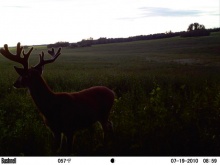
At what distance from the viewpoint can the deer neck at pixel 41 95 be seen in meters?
4.26

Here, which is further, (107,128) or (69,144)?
→ (107,128)

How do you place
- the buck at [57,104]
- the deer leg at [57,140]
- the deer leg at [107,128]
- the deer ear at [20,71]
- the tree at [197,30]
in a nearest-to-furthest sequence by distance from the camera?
the deer ear at [20,71]
the buck at [57,104]
the deer leg at [57,140]
the deer leg at [107,128]
the tree at [197,30]

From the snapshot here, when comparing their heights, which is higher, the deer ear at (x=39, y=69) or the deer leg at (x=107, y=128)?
the deer ear at (x=39, y=69)

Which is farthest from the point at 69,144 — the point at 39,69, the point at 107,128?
the point at 39,69

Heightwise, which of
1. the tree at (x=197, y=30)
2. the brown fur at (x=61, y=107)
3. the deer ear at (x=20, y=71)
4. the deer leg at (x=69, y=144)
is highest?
the tree at (x=197, y=30)

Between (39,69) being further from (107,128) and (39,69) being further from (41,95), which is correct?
(107,128)

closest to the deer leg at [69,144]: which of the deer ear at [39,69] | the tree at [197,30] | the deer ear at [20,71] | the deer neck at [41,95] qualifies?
the deer neck at [41,95]

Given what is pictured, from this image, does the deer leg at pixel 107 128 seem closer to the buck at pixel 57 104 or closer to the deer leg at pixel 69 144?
the buck at pixel 57 104

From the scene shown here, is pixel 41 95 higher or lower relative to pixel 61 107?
higher

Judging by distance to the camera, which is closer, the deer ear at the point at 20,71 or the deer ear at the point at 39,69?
the deer ear at the point at 20,71

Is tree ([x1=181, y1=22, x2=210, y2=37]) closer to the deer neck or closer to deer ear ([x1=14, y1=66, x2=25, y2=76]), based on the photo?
the deer neck

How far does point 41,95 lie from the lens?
169 inches

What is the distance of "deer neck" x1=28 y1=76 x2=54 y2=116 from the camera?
14.0 feet

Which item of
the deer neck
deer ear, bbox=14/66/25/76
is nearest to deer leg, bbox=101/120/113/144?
the deer neck
